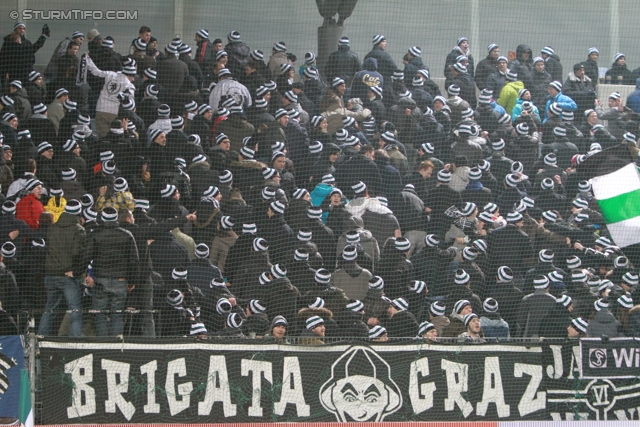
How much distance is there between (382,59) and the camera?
43.8ft

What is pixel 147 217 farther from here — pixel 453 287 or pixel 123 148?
pixel 453 287

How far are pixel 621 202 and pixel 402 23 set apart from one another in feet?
16.8

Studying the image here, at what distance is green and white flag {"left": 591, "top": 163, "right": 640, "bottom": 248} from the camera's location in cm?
1094

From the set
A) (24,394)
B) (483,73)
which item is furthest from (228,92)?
(24,394)

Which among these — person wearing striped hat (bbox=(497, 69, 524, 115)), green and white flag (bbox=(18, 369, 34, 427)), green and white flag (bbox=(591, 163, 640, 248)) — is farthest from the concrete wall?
green and white flag (bbox=(18, 369, 34, 427))

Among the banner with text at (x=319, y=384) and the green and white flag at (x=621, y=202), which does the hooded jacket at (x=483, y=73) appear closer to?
the green and white flag at (x=621, y=202)

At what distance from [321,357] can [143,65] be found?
16.8 feet

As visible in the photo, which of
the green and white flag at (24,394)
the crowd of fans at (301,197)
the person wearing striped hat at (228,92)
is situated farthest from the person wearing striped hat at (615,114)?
the green and white flag at (24,394)

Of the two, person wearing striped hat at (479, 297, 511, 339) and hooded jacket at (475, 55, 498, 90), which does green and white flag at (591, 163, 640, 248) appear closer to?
person wearing striped hat at (479, 297, 511, 339)

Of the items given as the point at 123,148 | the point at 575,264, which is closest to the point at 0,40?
the point at 123,148

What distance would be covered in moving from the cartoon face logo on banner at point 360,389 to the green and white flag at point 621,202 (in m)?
3.23

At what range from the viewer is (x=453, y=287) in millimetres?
10258

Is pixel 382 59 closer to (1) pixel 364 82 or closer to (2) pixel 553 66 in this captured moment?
(1) pixel 364 82

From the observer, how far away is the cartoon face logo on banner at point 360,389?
29.1ft
